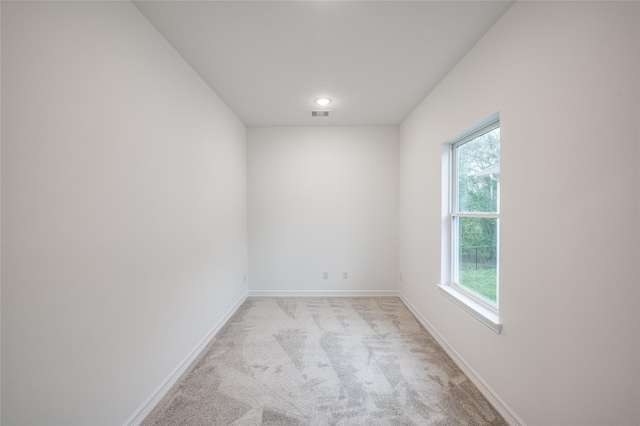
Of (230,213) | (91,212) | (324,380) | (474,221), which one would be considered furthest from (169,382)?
(474,221)

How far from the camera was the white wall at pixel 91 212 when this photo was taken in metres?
0.98

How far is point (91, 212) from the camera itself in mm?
1264

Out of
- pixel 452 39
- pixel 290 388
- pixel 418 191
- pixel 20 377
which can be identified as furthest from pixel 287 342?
pixel 452 39

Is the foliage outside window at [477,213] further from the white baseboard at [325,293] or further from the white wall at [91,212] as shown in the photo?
the white wall at [91,212]

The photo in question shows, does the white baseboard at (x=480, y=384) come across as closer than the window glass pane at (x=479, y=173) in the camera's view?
Yes

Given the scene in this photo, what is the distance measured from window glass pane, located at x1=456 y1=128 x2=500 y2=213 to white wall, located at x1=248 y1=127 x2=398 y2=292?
1.54 m

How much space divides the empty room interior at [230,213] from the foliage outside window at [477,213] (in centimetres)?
2

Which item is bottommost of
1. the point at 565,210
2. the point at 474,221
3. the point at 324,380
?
the point at 324,380

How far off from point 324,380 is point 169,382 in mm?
1169

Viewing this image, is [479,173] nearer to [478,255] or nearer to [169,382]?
[478,255]

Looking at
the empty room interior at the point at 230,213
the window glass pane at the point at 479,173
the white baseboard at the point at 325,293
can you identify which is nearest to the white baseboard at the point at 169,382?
the empty room interior at the point at 230,213

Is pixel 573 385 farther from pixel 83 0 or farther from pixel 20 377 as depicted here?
pixel 83 0

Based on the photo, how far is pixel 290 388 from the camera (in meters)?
1.88

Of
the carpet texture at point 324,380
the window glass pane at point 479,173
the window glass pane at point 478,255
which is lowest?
the carpet texture at point 324,380
